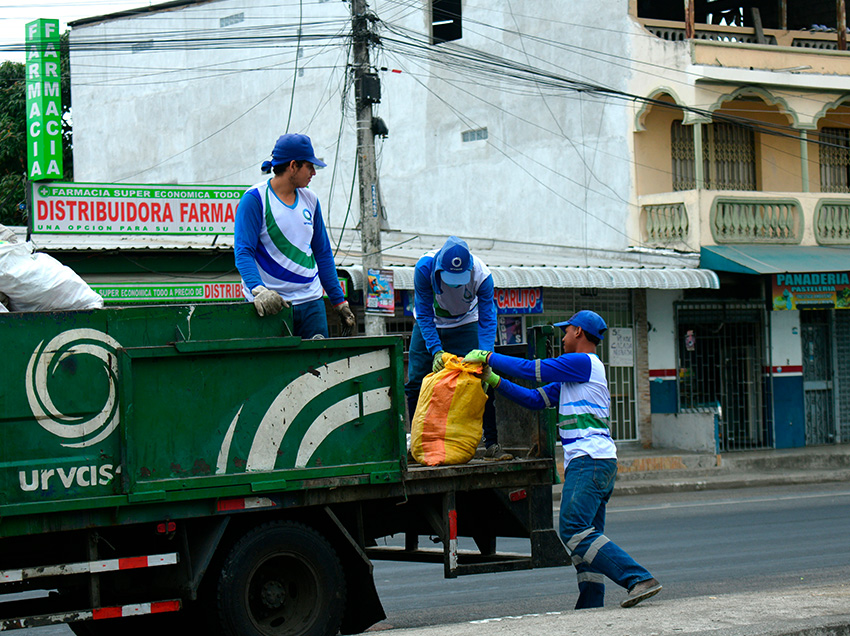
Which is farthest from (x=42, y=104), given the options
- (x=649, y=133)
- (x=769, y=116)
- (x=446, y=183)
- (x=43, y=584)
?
(x=43, y=584)

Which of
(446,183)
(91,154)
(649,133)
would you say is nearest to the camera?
(649,133)

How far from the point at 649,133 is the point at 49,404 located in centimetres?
1914

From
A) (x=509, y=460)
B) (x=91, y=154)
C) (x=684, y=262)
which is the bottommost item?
(x=509, y=460)

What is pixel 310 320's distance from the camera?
6.64 m

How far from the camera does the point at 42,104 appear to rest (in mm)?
21109

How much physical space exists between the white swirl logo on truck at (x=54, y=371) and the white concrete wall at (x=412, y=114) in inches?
612

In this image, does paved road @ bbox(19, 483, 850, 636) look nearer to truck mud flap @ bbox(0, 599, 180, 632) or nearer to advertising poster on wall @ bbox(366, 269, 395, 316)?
truck mud flap @ bbox(0, 599, 180, 632)

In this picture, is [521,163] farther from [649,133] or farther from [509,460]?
[509,460]

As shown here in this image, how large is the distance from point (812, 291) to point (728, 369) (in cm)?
230

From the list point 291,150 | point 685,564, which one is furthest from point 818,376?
point 291,150

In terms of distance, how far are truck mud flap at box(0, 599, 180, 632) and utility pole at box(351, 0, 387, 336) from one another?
10899 millimetres

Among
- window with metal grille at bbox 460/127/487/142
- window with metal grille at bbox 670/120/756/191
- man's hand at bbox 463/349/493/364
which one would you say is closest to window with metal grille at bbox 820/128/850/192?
window with metal grille at bbox 670/120/756/191

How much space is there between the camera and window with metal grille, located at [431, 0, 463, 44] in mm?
26328

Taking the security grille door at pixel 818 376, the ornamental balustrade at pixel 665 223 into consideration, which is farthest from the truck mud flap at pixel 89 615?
the security grille door at pixel 818 376
